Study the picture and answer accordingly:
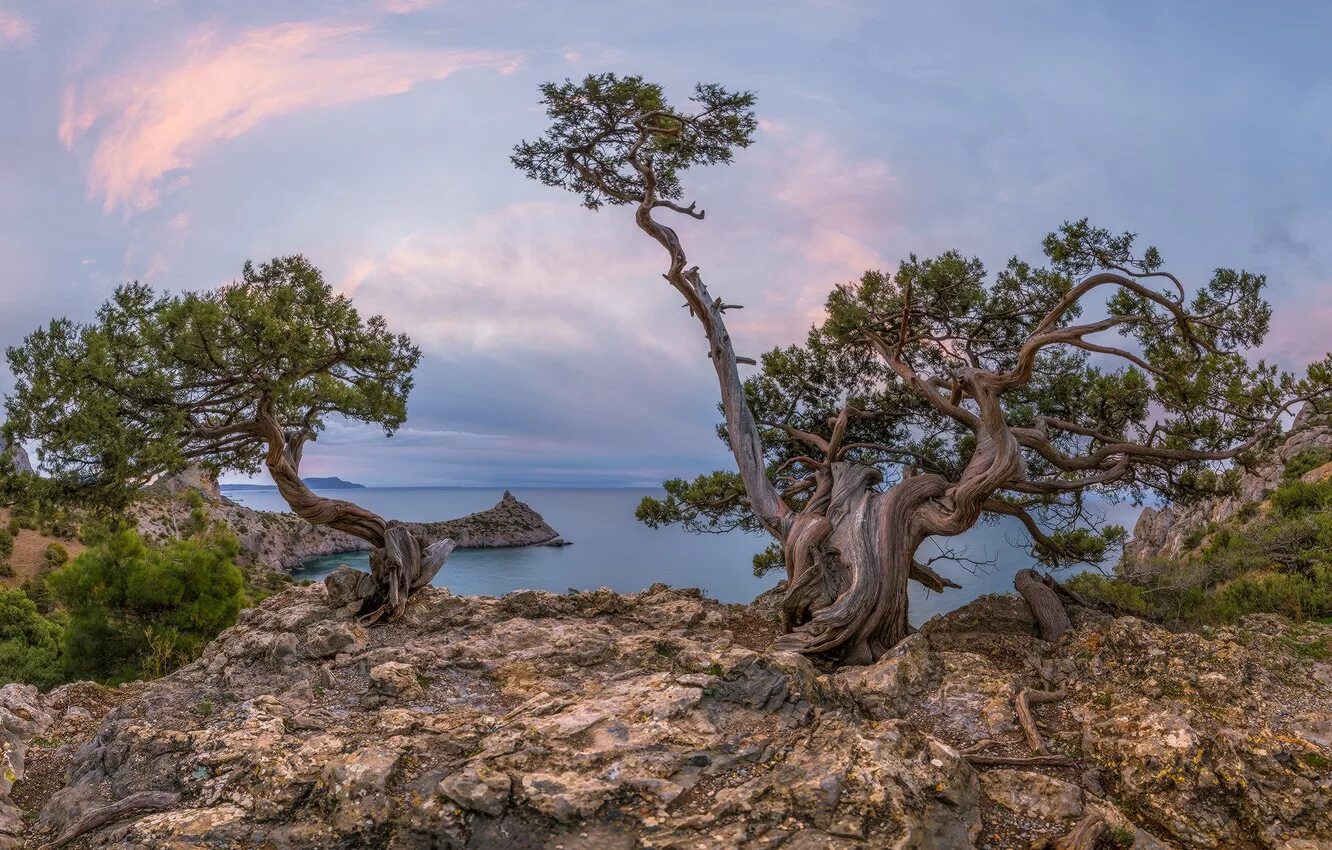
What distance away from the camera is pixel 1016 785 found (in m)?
5.31

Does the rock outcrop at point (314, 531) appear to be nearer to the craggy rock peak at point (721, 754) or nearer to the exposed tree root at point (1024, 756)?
the craggy rock peak at point (721, 754)

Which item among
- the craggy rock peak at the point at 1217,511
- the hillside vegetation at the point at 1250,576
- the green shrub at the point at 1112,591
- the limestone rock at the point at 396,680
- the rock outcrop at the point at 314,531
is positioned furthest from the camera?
the rock outcrop at the point at 314,531

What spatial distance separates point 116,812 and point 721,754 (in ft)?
14.8

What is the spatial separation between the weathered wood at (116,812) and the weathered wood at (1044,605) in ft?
33.3

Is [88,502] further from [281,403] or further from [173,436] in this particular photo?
[281,403]

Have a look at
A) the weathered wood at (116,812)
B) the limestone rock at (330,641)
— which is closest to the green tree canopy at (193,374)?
the limestone rock at (330,641)

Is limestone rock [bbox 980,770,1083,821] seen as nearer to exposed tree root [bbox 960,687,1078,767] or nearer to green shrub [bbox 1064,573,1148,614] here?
exposed tree root [bbox 960,687,1078,767]

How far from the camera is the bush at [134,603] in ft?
49.3

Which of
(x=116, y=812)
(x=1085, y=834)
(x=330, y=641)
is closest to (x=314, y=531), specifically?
(x=330, y=641)

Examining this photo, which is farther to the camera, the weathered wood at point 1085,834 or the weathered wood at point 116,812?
the weathered wood at point 116,812

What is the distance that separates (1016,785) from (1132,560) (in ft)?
40.8

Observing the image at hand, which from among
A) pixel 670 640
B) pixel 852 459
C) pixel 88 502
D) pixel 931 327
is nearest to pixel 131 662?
pixel 88 502

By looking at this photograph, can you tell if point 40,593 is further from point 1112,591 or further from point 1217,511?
point 1217,511

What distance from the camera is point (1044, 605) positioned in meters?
10.3
